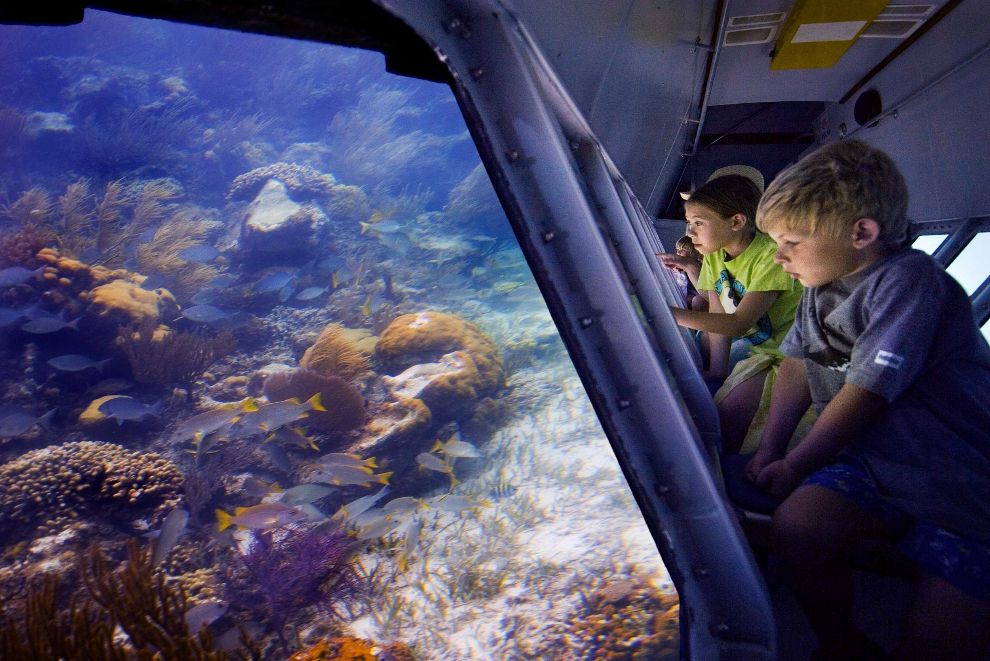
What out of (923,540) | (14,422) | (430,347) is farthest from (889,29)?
(14,422)

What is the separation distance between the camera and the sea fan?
12.1 ft

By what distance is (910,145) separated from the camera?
11.2 ft

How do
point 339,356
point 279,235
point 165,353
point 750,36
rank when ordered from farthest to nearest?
point 279,235, point 165,353, point 339,356, point 750,36

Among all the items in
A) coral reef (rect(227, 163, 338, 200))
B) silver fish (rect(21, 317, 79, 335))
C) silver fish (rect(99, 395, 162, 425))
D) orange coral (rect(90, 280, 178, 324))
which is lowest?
silver fish (rect(99, 395, 162, 425))

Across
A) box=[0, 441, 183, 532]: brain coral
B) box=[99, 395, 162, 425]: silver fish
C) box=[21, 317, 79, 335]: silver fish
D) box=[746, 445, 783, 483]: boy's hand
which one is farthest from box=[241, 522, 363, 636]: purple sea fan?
box=[21, 317, 79, 335]: silver fish

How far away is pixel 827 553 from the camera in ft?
4.16

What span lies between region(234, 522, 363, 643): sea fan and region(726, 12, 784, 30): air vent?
5.35 meters

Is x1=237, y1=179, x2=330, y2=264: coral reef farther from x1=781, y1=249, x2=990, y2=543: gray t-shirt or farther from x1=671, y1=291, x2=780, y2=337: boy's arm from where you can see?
x1=781, y1=249, x2=990, y2=543: gray t-shirt

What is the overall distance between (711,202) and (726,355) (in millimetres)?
840

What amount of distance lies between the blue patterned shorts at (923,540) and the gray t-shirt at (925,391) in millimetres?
31

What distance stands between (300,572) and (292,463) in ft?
5.92

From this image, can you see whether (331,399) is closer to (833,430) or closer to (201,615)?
(201,615)

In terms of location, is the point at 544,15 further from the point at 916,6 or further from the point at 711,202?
the point at 916,6

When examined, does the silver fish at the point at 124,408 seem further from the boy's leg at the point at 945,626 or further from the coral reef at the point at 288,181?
the coral reef at the point at 288,181
